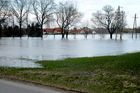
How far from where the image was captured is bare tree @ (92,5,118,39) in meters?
111

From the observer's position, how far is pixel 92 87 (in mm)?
10359

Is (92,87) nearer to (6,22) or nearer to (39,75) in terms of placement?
(39,75)

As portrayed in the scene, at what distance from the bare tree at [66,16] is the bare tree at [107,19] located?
1230cm

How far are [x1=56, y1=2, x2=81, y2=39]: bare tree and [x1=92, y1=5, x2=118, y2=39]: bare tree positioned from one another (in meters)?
12.3

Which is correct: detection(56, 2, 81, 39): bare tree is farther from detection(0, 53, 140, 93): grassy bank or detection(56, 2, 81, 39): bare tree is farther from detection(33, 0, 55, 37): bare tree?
detection(0, 53, 140, 93): grassy bank

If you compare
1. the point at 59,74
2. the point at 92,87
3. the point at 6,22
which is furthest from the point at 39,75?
the point at 6,22

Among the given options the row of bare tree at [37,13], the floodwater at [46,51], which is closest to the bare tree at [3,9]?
the row of bare tree at [37,13]

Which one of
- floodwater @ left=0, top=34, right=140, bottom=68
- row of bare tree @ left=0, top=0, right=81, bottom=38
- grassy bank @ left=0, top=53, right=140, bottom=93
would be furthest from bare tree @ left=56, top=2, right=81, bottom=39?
grassy bank @ left=0, top=53, right=140, bottom=93

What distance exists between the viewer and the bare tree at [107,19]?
111025 millimetres

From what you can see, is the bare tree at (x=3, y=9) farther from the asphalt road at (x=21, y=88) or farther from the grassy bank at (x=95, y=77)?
the asphalt road at (x=21, y=88)

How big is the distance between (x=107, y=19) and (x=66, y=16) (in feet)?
57.1

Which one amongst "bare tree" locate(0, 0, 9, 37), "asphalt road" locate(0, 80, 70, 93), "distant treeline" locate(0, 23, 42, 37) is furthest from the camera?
"distant treeline" locate(0, 23, 42, 37)

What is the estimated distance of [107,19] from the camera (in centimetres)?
11331

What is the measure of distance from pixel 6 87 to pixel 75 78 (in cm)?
260
